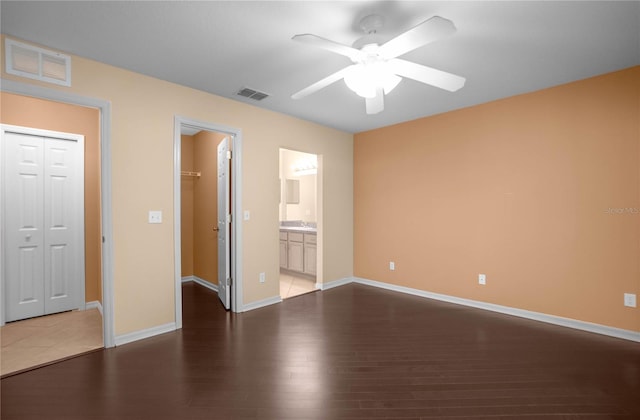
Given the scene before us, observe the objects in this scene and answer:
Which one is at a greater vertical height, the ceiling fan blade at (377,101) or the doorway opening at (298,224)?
the ceiling fan blade at (377,101)

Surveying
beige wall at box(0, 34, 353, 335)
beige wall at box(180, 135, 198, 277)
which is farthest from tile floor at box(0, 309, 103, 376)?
beige wall at box(180, 135, 198, 277)

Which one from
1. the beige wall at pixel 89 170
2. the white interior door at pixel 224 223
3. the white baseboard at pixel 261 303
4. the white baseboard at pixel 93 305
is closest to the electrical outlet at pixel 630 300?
the white baseboard at pixel 261 303

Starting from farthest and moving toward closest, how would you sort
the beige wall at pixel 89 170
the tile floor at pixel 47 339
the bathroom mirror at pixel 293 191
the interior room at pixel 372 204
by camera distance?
1. the bathroom mirror at pixel 293 191
2. the beige wall at pixel 89 170
3. the tile floor at pixel 47 339
4. the interior room at pixel 372 204

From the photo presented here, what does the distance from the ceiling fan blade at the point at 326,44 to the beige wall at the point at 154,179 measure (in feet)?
6.59

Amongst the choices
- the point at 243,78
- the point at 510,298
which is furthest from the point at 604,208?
the point at 243,78

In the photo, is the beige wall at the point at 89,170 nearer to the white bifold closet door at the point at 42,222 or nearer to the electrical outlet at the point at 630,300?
the white bifold closet door at the point at 42,222

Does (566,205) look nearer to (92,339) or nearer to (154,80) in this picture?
(154,80)

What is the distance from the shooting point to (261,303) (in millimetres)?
3914

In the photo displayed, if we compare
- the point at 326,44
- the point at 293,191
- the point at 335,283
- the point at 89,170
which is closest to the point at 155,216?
the point at 89,170

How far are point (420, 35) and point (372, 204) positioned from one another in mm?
3503

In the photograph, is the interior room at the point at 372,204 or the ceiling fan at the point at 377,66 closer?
the ceiling fan at the point at 377,66

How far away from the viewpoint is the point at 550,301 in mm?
3338

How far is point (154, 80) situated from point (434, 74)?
264cm

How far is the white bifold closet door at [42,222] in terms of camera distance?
11.0 ft
